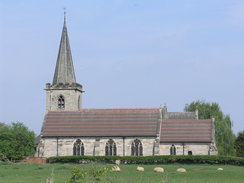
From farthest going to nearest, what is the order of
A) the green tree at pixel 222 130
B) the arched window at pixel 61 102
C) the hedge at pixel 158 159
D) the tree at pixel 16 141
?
the green tree at pixel 222 130
the arched window at pixel 61 102
the tree at pixel 16 141
the hedge at pixel 158 159

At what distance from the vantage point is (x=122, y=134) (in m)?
63.6

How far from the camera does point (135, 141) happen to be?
63.3m

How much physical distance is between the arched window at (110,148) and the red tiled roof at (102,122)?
0.98 m

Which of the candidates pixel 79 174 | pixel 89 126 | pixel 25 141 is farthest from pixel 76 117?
pixel 79 174

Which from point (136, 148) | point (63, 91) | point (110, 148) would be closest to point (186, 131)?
point (136, 148)

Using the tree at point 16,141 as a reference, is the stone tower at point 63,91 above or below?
above

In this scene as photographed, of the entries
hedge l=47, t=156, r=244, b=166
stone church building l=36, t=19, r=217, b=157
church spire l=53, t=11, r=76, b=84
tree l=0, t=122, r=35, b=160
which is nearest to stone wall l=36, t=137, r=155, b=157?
stone church building l=36, t=19, r=217, b=157

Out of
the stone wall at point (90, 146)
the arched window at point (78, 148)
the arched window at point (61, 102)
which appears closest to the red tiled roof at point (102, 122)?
the stone wall at point (90, 146)

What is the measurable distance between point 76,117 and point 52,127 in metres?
3.41

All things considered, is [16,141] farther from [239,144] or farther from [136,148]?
[239,144]

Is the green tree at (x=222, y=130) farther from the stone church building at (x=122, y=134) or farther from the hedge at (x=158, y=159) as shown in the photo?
the hedge at (x=158, y=159)

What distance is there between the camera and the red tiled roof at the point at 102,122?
64062mm

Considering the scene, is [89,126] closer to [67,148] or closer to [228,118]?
[67,148]

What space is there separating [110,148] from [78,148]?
396cm
